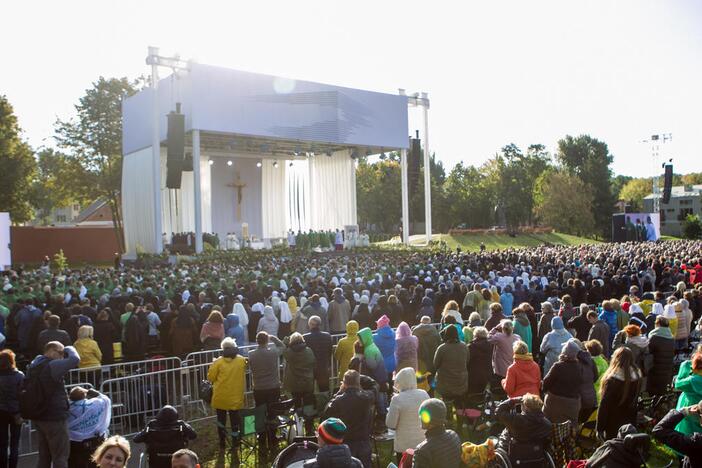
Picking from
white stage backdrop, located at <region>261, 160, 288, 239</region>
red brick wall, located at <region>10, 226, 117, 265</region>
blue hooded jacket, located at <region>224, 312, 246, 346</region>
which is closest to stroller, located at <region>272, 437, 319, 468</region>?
blue hooded jacket, located at <region>224, 312, 246, 346</region>

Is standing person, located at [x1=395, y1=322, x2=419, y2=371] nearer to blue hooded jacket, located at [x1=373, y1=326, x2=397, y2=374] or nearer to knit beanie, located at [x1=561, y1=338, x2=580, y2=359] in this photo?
blue hooded jacket, located at [x1=373, y1=326, x2=397, y2=374]

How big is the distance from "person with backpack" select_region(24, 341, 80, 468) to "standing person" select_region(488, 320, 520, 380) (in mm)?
4568

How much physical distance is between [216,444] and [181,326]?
244cm

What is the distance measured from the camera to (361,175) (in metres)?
57.2

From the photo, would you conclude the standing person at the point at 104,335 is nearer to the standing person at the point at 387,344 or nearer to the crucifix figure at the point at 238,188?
the standing person at the point at 387,344

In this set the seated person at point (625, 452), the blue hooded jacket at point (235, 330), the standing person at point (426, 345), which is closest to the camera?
the seated person at point (625, 452)

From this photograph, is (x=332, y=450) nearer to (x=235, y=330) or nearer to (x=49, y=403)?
(x=49, y=403)

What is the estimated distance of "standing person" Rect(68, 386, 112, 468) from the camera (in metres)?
5.14

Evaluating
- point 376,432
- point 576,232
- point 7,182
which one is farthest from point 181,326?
point 576,232

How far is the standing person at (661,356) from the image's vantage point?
6.89 metres

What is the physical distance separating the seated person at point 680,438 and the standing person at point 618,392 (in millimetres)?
1055

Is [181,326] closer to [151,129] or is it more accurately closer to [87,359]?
[87,359]

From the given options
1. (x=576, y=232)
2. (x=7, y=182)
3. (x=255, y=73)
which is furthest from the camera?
(x=576, y=232)

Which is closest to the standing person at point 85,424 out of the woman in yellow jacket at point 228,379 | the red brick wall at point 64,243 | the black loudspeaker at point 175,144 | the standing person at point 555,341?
the woman in yellow jacket at point 228,379
